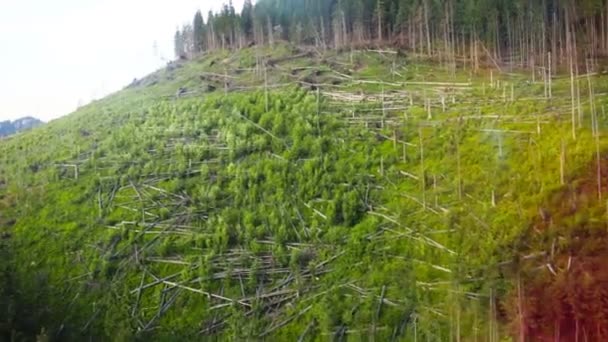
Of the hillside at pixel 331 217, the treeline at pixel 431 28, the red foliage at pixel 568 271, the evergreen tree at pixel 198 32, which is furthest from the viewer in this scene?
the evergreen tree at pixel 198 32

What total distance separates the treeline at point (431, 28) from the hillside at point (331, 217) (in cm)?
33

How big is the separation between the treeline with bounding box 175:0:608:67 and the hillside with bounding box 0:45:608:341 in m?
0.33

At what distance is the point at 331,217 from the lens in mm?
4836

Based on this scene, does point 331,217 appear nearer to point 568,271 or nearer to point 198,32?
point 568,271

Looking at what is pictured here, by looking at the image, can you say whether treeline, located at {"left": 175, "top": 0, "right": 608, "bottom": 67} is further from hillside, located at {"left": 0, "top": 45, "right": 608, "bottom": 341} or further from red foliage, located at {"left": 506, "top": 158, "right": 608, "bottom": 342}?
red foliage, located at {"left": 506, "top": 158, "right": 608, "bottom": 342}

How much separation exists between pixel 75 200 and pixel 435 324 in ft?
12.7

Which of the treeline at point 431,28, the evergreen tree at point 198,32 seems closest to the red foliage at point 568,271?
the treeline at point 431,28

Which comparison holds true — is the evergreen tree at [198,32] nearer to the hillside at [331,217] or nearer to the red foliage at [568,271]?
the hillside at [331,217]

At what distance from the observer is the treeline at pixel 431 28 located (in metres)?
5.52

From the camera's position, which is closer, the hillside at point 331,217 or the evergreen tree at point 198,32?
the hillside at point 331,217

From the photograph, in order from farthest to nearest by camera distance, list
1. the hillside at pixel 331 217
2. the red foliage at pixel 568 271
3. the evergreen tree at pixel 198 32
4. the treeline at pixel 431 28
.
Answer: the evergreen tree at pixel 198 32 → the treeline at pixel 431 28 → the hillside at pixel 331 217 → the red foliage at pixel 568 271

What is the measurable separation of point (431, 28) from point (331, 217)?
3060 mm

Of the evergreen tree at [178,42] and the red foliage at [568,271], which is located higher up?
the evergreen tree at [178,42]

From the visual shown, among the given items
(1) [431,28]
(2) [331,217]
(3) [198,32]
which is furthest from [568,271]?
(3) [198,32]
